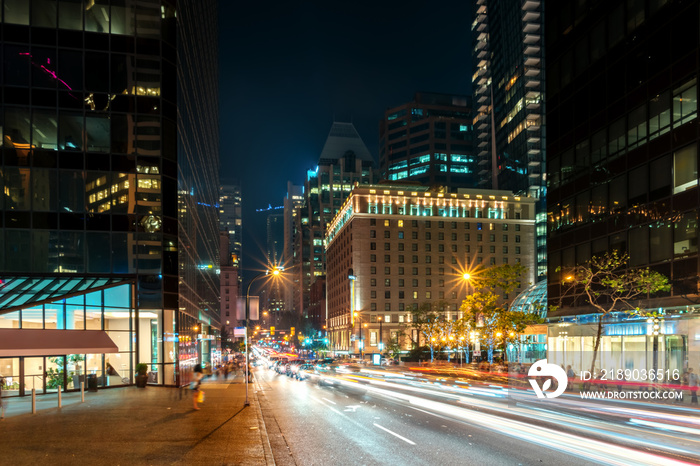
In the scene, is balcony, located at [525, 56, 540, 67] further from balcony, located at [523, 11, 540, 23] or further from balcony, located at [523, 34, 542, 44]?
balcony, located at [523, 11, 540, 23]

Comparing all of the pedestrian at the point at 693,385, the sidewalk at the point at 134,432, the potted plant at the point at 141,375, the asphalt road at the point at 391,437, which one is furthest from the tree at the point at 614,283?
the potted plant at the point at 141,375

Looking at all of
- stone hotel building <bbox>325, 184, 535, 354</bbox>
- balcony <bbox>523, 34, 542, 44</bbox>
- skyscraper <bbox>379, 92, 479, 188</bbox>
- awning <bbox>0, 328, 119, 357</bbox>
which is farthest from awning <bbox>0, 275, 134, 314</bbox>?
skyscraper <bbox>379, 92, 479, 188</bbox>

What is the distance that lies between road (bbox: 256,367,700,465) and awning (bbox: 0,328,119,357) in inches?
383

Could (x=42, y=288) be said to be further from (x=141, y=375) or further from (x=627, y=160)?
(x=627, y=160)

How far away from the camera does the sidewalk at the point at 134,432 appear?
1423 cm

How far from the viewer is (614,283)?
28.4 metres

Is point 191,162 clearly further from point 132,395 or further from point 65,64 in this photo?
point 132,395

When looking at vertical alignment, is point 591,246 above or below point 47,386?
above

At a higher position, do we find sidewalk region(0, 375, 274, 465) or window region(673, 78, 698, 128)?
window region(673, 78, 698, 128)

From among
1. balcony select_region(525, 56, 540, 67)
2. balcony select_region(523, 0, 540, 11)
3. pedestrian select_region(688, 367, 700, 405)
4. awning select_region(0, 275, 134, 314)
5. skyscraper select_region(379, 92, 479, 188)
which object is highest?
balcony select_region(523, 0, 540, 11)

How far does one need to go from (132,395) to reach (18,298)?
26.1 ft

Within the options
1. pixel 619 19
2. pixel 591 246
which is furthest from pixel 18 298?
pixel 619 19

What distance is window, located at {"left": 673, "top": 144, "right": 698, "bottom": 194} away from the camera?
26.5 meters

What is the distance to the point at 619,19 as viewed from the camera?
107 ft
